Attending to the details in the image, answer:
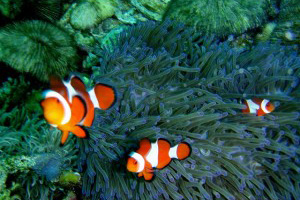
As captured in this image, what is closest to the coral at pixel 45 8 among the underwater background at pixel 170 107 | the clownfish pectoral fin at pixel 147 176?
the underwater background at pixel 170 107

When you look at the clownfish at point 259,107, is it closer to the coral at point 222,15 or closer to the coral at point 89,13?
the coral at point 222,15

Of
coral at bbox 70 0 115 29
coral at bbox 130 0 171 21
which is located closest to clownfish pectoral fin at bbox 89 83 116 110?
coral at bbox 70 0 115 29

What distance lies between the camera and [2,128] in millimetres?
2707

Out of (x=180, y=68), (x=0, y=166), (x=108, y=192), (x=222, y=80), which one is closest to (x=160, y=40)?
(x=180, y=68)

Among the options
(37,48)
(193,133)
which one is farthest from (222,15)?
(37,48)

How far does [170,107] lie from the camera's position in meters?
2.14

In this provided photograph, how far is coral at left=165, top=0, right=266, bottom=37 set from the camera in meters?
Answer: 3.05

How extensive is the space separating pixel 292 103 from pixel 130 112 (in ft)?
4.42

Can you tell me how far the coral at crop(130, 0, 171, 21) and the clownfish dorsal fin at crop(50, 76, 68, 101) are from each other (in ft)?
7.85

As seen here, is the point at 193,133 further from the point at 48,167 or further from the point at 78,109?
the point at 48,167

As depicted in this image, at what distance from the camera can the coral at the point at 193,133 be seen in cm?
201

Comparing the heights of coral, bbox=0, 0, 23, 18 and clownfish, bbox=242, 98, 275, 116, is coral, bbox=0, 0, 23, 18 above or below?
above

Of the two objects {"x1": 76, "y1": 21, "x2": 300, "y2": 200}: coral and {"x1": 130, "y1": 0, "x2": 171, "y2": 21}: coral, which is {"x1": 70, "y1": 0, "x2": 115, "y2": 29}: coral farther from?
{"x1": 76, "y1": 21, "x2": 300, "y2": 200}: coral

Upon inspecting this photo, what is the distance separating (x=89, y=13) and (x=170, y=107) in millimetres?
1808
